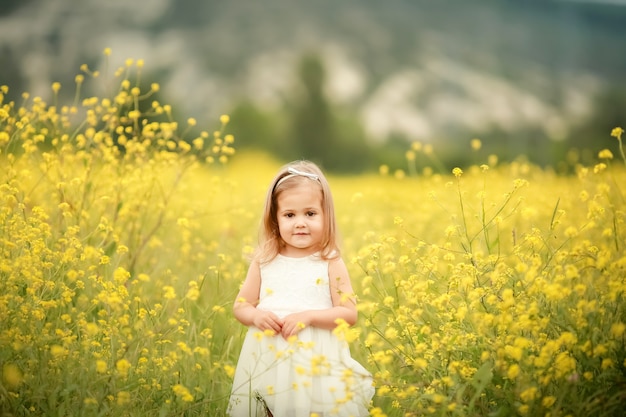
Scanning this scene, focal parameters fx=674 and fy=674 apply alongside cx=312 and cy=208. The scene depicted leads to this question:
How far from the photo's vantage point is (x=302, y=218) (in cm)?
295

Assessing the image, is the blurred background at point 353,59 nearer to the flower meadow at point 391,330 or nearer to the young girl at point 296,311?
the flower meadow at point 391,330

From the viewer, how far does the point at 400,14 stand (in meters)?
139

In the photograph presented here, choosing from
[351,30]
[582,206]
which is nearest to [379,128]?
[351,30]

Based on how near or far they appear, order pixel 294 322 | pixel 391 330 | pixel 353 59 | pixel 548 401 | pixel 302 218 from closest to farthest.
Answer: pixel 548 401, pixel 391 330, pixel 294 322, pixel 302 218, pixel 353 59

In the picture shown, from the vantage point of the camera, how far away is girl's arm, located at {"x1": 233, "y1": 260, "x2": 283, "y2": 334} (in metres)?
2.76

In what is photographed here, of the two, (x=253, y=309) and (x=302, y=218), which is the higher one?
(x=302, y=218)

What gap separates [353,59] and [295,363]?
405ft

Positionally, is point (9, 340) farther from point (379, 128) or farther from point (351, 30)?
point (351, 30)

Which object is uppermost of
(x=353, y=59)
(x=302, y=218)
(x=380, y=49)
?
(x=380, y=49)

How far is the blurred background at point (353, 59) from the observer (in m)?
51.8

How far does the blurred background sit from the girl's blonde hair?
43172 mm

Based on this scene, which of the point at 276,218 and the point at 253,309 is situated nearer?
the point at 253,309

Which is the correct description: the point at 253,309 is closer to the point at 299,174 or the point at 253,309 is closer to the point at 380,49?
the point at 299,174

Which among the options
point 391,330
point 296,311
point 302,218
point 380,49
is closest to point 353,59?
point 380,49
